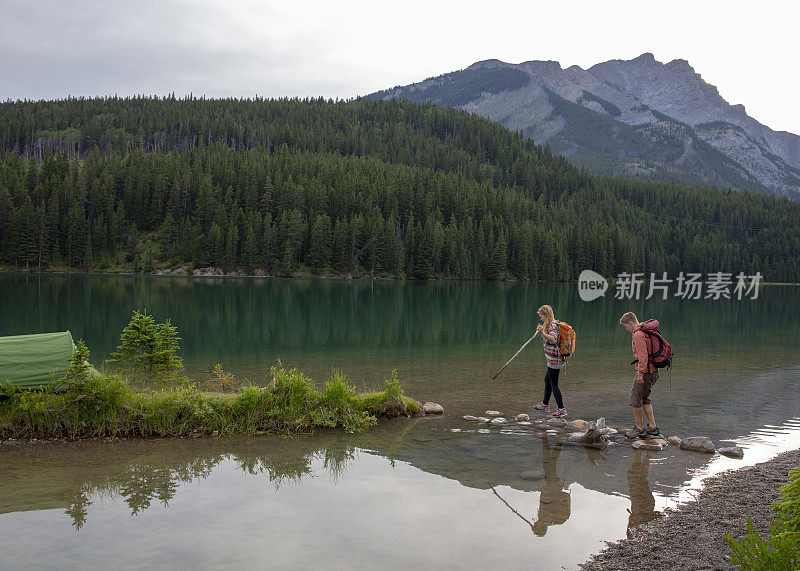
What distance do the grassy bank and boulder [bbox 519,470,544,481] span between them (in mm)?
4468

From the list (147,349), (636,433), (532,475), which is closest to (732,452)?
(636,433)

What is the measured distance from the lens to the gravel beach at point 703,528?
7844 millimetres

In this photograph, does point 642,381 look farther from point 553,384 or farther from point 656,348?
point 553,384

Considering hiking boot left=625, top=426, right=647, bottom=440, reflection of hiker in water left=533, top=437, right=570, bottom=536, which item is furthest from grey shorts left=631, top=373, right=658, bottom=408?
reflection of hiker in water left=533, top=437, right=570, bottom=536

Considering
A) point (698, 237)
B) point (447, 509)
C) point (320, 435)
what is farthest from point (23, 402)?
point (698, 237)

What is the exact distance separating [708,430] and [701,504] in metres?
6.99

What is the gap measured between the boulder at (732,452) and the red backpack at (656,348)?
233 centimetres

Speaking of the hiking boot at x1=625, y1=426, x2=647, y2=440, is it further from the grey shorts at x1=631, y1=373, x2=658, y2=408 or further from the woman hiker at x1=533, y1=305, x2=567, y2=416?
the woman hiker at x1=533, y1=305, x2=567, y2=416

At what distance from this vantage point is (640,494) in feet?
35.8

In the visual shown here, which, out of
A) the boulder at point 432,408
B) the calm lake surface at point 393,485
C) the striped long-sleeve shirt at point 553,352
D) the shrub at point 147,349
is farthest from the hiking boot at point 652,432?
the shrub at point 147,349

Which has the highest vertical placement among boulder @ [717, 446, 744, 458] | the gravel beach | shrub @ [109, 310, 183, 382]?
shrub @ [109, 310, 183, 382]

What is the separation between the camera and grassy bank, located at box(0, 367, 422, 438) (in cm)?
1282

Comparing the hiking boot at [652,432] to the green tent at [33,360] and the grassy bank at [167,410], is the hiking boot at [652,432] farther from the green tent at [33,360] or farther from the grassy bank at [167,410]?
the green tent at [33,360]

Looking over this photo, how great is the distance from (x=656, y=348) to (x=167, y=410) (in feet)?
39.1
